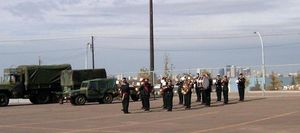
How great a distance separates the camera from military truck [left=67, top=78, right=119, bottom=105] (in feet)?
120

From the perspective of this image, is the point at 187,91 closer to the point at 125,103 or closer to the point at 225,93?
the point at 125,103

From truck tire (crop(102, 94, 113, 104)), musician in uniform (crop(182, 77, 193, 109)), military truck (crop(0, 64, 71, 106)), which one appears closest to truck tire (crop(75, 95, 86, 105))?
truck tire (crop(102, 94, 113, 104))

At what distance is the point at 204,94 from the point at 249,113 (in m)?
6.36

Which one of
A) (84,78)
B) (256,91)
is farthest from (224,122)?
A: (84,78)

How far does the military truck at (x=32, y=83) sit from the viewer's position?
40781 mm

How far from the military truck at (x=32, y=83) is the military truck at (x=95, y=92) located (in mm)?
5520

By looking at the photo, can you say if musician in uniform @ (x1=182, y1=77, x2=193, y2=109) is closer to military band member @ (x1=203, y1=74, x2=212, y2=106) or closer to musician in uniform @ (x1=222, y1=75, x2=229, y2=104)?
military band member @ (x1=203, y1=74, x2=212, y2=106)

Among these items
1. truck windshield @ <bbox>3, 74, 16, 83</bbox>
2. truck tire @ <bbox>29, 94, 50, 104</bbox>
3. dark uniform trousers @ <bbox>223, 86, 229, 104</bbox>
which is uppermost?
truck windshield @ <bbox>3, 74, 16, 83</bbox>

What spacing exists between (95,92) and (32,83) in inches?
264

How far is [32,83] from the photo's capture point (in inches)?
1633

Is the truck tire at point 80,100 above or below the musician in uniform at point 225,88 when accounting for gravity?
below

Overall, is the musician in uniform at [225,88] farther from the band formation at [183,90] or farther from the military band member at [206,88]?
the military band member at [206,88]

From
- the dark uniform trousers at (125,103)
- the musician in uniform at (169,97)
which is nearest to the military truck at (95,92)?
the musician in uniform at (169,97)

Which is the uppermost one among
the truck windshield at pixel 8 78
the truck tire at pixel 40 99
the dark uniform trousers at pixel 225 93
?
the truck windshield at pixel 8 78
